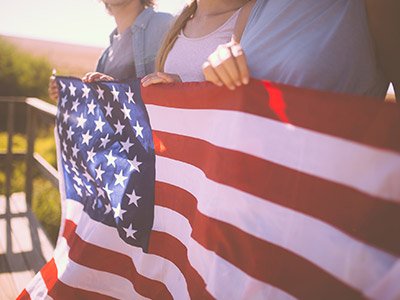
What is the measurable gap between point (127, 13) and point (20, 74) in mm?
10492

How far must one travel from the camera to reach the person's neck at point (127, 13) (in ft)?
8.66

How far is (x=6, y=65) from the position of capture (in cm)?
1193

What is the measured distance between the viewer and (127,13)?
2.65 m

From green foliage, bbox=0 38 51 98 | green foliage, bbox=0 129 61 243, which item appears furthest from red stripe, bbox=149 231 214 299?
green foliage, bbox=0 38 51 98

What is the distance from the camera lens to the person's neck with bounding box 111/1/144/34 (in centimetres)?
264

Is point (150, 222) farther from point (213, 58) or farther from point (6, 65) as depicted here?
point (6, 65)

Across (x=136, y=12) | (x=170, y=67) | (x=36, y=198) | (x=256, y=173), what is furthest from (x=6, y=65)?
(x=256, y=173)

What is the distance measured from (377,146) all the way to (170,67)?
110cm

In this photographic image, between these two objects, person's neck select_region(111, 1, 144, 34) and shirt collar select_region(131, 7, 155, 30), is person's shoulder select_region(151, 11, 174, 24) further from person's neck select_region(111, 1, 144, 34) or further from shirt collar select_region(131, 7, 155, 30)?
person's neck select_region(111, 1, 144, 34)

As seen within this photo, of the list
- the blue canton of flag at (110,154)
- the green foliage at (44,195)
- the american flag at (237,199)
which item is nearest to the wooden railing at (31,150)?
the green foliage at (44,195)

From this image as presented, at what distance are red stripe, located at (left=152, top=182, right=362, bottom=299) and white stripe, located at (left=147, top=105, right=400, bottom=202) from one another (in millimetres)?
247

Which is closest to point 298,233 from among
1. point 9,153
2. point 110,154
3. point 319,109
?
→ point 319,109

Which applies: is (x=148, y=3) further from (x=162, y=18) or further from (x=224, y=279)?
(x=224, y=279)

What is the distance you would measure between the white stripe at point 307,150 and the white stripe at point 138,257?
59 cm
